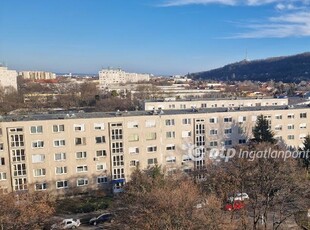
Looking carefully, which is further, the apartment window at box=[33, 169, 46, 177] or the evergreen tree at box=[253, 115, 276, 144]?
the evergreen tree at box=[253, 115, 276, 144]

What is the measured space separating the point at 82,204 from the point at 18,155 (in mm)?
8718

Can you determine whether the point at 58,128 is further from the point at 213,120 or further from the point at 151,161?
the point at 213,120

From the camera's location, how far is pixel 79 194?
36562 mm

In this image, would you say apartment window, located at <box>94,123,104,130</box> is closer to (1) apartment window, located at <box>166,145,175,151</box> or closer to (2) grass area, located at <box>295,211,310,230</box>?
(1) apartment window, located at <box>166,145,175,151</box>

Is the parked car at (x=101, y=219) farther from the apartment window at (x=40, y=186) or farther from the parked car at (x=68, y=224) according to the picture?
the apartment window at (x=40, y=186)

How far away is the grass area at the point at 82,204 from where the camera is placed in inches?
1282

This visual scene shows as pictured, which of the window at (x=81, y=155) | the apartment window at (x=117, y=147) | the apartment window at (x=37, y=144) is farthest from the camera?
the apartment window at (x=117, y=147)

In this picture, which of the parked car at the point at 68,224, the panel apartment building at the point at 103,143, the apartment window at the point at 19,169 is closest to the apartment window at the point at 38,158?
the panel apartment building at the point at 103,143

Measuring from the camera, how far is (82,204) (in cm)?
3359

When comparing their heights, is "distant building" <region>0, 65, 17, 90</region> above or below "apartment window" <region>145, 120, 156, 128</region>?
above

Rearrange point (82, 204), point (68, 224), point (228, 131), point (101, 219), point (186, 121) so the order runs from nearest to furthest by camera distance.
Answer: point (68, 224)
point (101, 219)
point (82, 204)
point (186, 121)
point (228, 131)

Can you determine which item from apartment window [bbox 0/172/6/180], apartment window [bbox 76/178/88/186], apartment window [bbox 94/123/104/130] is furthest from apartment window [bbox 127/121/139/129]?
apartment window [bbox 0/172/6/180]

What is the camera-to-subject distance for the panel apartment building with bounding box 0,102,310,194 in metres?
34.6

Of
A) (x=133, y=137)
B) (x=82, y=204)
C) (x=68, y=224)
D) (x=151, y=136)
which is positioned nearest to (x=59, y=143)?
(x=82, y=204)
